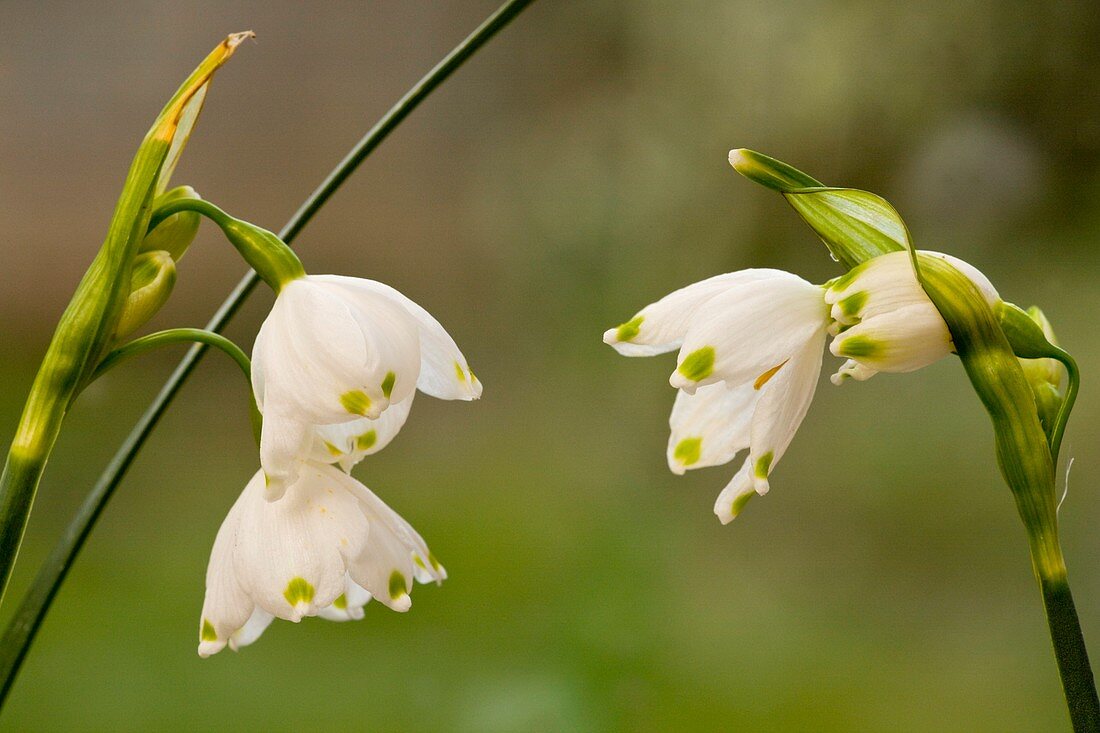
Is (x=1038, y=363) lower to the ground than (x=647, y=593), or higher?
higher

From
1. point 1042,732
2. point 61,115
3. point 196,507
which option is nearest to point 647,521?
point 1042,732

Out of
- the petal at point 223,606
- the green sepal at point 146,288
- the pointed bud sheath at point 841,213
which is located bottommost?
the petal at point 223,606

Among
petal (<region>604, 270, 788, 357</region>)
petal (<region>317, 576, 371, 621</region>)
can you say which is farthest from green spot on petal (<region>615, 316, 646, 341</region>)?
petal (<region>317, 576, 371, 621</region>)

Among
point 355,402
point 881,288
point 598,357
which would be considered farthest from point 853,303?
point 598,357

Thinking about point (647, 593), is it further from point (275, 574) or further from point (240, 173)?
point (275, 574)

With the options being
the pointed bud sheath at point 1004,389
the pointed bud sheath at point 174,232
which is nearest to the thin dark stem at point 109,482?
the pointed bud sheath at point 174,232

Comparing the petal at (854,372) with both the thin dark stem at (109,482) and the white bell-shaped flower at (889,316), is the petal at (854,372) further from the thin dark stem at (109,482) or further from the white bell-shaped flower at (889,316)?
the thin dark stem at (109,482)
